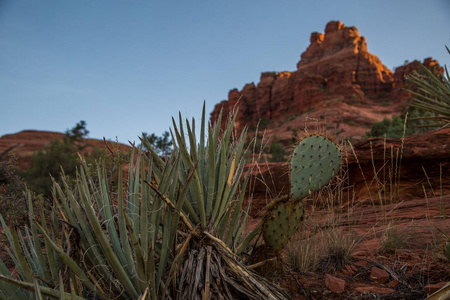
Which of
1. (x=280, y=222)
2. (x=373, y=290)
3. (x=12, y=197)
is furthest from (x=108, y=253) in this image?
(x=12, y=197)

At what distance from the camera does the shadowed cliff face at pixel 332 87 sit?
43750 millimetres

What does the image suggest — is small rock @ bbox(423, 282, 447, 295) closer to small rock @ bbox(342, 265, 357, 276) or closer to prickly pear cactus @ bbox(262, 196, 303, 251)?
small rock @ bbox(342, 265, 357, 276)

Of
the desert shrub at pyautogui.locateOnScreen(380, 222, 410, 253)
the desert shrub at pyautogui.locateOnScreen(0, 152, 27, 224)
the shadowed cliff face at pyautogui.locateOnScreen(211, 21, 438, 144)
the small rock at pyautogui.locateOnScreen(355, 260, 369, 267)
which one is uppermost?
the shadowed cliff face at pyautogui.locateOnScreen(211, 21, 438, 144)

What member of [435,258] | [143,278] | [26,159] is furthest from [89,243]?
[26,159]

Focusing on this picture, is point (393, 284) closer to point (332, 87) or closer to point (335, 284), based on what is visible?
point (335, 284)

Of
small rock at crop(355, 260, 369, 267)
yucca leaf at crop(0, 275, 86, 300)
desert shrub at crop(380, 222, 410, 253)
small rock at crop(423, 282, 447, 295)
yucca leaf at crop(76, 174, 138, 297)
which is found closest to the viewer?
yucca leaf at crop(0, 275, 86, 300)

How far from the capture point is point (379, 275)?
6.89ft

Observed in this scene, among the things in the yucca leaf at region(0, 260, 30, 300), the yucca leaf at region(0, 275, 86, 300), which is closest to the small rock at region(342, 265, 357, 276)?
the yucca leaf at region(0, 275, 86, 300)

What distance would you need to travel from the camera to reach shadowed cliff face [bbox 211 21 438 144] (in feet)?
144

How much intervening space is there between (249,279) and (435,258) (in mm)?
1625

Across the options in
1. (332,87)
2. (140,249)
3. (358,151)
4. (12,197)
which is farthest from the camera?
(332,87)

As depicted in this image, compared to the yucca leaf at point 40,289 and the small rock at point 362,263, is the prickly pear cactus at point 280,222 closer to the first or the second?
the small rock at point 362,263

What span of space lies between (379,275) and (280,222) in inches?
33.8

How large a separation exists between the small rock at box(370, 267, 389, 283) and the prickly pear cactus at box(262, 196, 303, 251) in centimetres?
69
